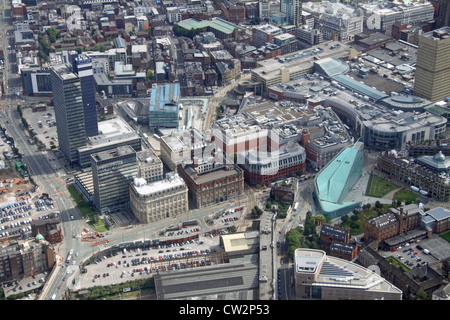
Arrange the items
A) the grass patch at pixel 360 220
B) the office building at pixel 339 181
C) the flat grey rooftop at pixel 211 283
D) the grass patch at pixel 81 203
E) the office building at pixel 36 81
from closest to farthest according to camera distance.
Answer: the flat grey rooftop at pixel 211 283 < the grass patch at pixel 360 220 < the office building at pixel 339 181 < the grass patch at pixel 81 203 < the office building at pixel 36 81

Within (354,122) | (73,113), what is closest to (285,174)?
(354,122)

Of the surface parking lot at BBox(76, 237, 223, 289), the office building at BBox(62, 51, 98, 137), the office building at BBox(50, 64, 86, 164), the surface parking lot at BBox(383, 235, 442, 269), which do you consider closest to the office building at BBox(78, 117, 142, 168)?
the office building at BBox(50, 64, 86, 164)

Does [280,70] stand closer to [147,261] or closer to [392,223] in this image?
[392,223]

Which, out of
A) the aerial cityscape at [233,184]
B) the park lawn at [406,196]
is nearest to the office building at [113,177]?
the aerial cityscape at [233,184]

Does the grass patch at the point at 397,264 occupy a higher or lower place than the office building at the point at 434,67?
lower

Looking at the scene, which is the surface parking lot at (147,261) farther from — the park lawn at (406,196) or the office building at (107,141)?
the park lawn at (406,196)
